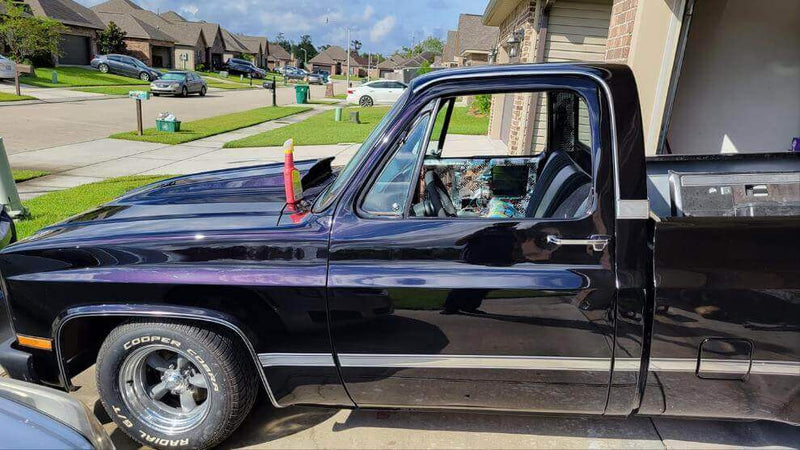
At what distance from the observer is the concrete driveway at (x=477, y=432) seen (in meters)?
2.74

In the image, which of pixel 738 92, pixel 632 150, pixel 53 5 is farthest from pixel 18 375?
pixel 53 5

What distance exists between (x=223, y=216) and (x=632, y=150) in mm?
1885

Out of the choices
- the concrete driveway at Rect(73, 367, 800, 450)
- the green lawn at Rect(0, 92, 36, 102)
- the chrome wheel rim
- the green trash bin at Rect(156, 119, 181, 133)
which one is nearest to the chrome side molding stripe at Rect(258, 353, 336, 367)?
the chrome wheel rim

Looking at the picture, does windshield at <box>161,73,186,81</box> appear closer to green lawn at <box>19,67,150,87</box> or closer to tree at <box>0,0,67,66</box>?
green lawn at <box>19,67,150,87</box>

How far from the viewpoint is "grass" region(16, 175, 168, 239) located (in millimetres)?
5934

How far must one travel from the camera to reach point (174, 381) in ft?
8.62

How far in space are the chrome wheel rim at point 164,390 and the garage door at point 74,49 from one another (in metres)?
48.2

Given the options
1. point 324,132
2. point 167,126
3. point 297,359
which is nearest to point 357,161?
point 297,359

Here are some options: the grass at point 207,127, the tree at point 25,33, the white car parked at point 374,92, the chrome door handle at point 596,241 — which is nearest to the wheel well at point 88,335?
the chrome door handle at point 596,241

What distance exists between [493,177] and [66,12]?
172 feet

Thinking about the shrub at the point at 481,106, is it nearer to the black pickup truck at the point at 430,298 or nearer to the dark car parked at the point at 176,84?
the black pickup truck at the point at 430,298

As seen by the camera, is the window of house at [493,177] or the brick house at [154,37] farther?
the brick house at [154,37]

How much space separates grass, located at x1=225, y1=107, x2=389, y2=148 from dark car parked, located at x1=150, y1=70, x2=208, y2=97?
1245 centimetres

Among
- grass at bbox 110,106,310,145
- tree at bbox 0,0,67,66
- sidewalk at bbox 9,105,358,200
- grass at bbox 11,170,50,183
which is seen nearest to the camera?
grass at bbox 11,170,50,183
